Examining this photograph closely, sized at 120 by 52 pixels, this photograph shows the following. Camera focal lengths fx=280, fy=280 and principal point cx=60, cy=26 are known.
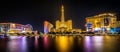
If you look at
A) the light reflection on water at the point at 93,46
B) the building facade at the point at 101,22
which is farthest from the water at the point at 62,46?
the building facade at the point at 101,22

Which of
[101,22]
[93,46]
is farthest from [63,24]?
[93,46]

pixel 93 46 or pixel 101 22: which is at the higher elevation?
pixel 101 22

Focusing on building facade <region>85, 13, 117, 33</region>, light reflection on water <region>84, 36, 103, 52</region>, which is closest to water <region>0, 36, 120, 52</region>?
light reflection on water <region>84, 36, 103, 52</region>

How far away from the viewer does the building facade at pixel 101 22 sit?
13525 cm

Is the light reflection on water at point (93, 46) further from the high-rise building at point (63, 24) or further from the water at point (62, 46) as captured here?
the high-rise building at point (63, 24)

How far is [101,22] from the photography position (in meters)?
142

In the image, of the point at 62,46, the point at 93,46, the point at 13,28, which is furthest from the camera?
the point at 13,28

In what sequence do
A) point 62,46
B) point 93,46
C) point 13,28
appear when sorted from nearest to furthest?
point 62,46
point 93,46
point 13,28

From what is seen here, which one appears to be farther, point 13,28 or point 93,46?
point 13,28

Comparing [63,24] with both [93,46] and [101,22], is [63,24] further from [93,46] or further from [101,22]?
[93,46]

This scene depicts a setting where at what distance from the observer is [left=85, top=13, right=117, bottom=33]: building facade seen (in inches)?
5325

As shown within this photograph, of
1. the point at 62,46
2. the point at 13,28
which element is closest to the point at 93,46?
the point at 62,46

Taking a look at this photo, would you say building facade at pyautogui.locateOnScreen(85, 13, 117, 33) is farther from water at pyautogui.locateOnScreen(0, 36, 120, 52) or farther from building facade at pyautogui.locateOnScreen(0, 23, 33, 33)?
water at pyautogui.locateOnScreen(0, 36, 120, 52)

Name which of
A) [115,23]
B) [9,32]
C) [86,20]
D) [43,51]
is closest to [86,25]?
[86,20]
